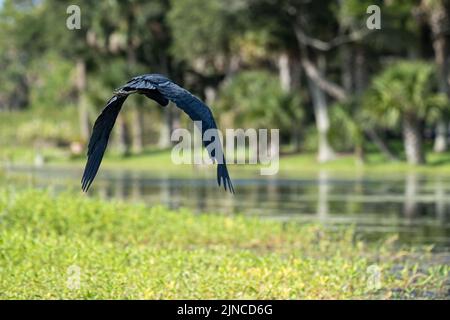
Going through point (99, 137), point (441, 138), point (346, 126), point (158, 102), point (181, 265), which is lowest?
point (181, 265)

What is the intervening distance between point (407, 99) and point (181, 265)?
32.9 metres

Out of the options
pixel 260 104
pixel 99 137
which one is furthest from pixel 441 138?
pixel 99 137

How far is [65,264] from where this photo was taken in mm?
13562

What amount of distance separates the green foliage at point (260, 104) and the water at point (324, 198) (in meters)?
7.17

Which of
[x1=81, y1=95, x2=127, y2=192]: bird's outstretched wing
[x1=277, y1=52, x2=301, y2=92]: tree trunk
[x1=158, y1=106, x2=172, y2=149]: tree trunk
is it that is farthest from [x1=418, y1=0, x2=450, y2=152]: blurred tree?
[x1=81, y1=95, x2=127, y2=192]: bird's outstretched wing

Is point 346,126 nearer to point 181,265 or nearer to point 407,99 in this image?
point 407,99

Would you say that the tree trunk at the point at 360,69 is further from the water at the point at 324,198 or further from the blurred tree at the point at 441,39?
the water at the point at 324,198

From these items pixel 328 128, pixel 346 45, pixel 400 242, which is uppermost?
pixel 346 45

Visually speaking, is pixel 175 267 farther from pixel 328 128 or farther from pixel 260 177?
pixel 328 128

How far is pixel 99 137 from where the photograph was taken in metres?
11.6

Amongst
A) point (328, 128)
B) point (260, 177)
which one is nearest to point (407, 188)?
point (260, 177)

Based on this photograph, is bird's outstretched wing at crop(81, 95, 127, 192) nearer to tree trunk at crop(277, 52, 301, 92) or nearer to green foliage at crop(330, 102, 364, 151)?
green foliage at crop(330, 102, 364, 151)

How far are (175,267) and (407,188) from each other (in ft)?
74.3

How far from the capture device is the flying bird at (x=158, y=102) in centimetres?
962
